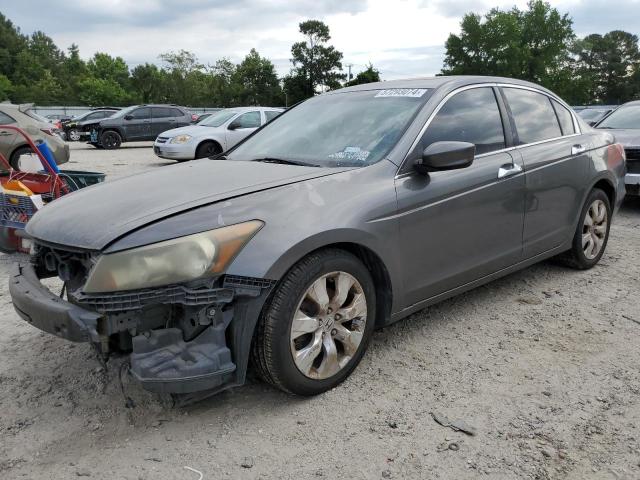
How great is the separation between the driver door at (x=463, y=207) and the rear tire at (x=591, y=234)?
3.34ft

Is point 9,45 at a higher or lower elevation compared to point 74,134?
higher

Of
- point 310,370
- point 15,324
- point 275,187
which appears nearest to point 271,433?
point 310,370

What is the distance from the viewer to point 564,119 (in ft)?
15.4

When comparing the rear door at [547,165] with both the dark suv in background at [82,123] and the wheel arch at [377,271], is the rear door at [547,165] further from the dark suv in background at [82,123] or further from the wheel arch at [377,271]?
the dark suv in background at [82,123]

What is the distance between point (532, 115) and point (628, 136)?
4.44 m

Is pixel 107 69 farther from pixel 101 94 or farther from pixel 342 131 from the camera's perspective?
pixel 342 131

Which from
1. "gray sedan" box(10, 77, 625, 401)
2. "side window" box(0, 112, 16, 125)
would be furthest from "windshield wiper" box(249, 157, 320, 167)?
"side window" box(0, 112, 16, 125)

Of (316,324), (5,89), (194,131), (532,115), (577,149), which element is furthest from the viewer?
(5,89)

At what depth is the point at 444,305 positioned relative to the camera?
420cm

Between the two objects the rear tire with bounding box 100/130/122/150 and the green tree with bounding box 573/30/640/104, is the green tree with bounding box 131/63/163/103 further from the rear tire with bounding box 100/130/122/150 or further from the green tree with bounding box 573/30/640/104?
the green tree with bounding box 573/30/640/104

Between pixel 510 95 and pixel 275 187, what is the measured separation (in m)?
2.20

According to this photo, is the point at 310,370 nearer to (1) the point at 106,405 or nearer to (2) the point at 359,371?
(2) the point at 359,371

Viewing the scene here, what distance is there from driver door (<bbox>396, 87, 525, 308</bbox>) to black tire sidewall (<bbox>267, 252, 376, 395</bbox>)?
0.32 meters

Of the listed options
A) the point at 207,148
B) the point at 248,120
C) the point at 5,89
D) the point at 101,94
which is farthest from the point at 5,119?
the point at 5,89
